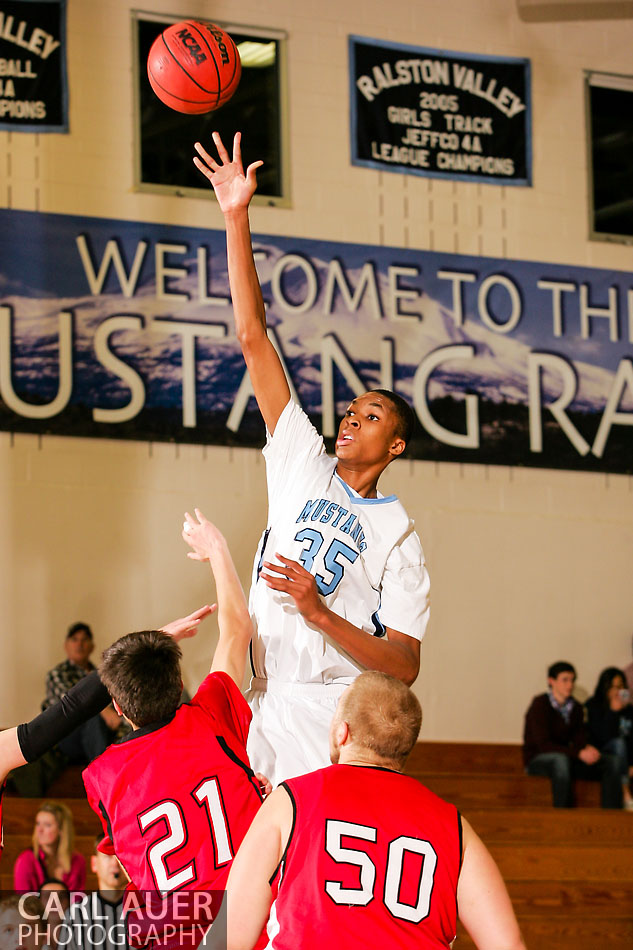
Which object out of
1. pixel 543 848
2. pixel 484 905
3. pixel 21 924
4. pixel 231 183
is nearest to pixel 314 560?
pixel 231 183

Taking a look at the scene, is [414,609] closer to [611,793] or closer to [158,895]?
[158,895]

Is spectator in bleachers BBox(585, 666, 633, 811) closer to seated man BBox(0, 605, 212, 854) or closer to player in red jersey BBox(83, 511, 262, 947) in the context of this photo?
player in red jersey BBox(83, 511, 262, 947)

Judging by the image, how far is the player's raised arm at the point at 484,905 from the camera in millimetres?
2879

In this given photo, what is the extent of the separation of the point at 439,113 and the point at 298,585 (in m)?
8.88

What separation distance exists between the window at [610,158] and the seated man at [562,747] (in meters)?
4.42

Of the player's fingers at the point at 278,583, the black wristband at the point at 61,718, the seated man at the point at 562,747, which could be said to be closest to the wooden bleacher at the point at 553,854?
the seated man at the point at 562,747

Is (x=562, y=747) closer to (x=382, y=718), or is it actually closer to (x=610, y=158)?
(x=610, y=158)

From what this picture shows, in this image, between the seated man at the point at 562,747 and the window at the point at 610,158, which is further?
the window at the point at 610,158

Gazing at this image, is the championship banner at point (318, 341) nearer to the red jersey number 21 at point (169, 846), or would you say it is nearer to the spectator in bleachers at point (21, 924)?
the spectator in bleachers at point (21, 924)

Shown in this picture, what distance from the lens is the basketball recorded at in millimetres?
5262

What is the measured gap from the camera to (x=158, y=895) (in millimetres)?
3393

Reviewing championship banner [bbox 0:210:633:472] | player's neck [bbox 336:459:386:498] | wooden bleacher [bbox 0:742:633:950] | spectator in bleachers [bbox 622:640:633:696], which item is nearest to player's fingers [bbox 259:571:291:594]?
player's neck [bbox 336:459:386:498]

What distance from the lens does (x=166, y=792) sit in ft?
11.1

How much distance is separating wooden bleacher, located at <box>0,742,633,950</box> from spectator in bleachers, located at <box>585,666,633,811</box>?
0.46 m
